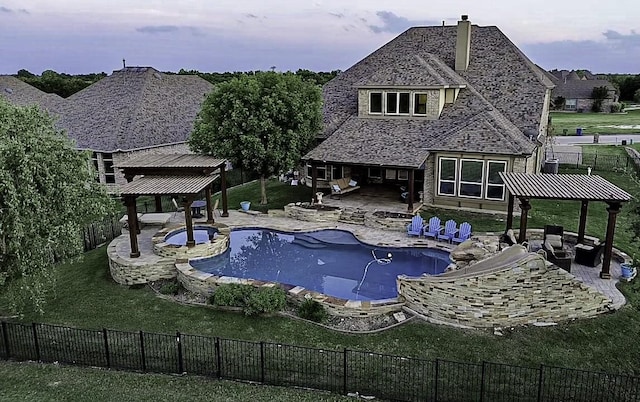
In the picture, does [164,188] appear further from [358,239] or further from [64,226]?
[358,239]

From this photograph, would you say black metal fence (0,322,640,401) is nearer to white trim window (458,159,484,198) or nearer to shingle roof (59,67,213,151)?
white trim window (458,159,484,198)

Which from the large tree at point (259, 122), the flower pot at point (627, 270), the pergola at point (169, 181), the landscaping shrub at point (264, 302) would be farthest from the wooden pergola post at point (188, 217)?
the flower pot at point (627, 270)

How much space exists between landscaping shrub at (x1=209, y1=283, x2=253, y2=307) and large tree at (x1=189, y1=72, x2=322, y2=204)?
33.3 ft

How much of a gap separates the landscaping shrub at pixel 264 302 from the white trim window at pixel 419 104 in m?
15.6

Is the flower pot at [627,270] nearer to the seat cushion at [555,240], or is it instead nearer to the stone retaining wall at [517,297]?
the seat cushion at [555,240]

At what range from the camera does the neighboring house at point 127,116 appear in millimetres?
34094

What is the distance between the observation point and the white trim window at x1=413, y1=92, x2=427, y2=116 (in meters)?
27.2

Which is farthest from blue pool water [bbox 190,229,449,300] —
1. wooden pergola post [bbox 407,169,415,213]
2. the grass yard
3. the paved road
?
the paved road

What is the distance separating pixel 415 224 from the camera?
21.4m

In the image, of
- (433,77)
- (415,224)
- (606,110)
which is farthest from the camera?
(606,110)

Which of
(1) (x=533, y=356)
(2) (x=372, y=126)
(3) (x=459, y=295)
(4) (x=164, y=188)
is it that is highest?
(2) (x=372, y=126)

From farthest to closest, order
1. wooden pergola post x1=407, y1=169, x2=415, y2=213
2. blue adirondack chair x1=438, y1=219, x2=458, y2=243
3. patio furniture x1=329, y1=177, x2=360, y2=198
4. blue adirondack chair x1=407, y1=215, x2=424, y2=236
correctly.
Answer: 1. patio furniture x1=329, y1=177, x2=360, y2=198
2. wooden pergola post x1=407, y1=169, x2=415, y2=213
3. blue adirondack chair x1=407, y1=215, x2=424, y2=236
4. blue adirondack chair x1=438, y1=219, x2=458, y2=243

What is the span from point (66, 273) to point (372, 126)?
16545 millimetres

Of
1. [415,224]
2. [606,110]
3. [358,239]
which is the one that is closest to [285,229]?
[358,239]
